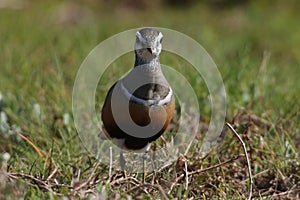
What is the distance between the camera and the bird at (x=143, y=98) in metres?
3.27

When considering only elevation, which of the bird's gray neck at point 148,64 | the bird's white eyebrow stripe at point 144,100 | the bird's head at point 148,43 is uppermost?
the bird's head at point 148,43

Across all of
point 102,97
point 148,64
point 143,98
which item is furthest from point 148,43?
point 102,97

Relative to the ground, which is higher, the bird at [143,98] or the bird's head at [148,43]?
the bird's head at [148,43]

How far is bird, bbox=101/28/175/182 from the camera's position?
3.27 m

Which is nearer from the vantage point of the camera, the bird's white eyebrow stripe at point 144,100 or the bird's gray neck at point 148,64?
the bird's white eyebrow stripe at point 144,100

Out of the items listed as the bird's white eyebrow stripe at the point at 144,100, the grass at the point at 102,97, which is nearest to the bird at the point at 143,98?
the bird's white eyebrow stripe at the point at 144,100

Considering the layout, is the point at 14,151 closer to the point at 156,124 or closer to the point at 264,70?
the point at 156,124

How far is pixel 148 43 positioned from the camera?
3.32 metres

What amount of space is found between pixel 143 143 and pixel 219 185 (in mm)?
463

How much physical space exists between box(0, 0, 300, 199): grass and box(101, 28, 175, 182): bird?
9.3 inches

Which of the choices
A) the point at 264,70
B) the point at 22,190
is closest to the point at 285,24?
the point at 264,70

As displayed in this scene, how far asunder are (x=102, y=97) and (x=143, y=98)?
1.41m

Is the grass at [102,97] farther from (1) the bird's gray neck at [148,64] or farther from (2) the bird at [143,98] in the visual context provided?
(1) the bird's gray neck at [148,64]

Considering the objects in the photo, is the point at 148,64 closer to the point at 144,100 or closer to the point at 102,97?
the point at 144,100
